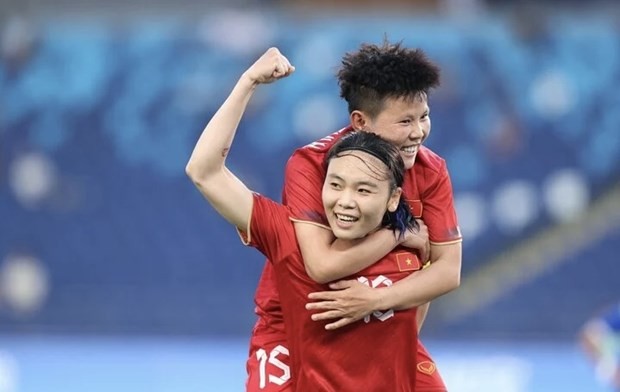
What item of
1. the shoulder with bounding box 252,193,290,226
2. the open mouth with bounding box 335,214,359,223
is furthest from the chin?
the shoulder with bounding box 252,193,290,226

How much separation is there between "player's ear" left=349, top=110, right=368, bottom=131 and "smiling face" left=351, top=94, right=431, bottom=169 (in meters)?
0.05

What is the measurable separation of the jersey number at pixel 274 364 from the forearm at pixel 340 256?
435 millimetres

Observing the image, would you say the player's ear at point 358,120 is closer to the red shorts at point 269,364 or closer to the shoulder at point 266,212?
the shoulder at point 266,212

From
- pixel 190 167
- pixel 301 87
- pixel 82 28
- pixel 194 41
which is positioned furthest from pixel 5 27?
pixel 190 167

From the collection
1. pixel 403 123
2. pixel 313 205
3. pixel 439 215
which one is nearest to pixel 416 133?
pixel 403 123

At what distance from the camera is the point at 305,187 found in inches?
188

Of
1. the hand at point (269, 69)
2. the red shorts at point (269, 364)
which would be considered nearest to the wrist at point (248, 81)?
the hand at point (269, 69)

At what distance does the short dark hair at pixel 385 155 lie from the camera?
4641mm

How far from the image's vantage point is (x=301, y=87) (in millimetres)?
12461

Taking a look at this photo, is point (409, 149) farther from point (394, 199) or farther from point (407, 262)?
point (407, 262)

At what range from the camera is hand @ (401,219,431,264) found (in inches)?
191

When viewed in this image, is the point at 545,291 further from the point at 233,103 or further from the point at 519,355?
the point at 233,103

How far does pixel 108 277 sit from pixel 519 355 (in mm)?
3852

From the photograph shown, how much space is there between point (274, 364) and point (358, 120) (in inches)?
36.9
